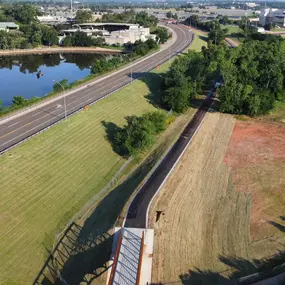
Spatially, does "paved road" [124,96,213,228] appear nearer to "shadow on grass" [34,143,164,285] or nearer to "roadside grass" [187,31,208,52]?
"shadow on grass" [34,143,164,285]

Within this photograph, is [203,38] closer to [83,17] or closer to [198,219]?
[83,17]

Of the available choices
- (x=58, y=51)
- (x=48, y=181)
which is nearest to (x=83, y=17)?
(x=58, y=51)

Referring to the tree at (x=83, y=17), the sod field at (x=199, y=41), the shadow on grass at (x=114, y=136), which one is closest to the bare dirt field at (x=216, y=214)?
the shadow on grass at (x=114, y=136)

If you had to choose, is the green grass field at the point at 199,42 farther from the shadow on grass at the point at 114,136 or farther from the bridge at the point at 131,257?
the bridge at the point at 131,257

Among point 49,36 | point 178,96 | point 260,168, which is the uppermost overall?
point 178,96

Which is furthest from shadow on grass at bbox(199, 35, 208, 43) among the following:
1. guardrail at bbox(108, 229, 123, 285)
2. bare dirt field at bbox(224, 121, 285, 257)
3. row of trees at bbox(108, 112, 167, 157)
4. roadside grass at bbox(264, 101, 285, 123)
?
guardrail at bbox(108, 229, 123, 285)

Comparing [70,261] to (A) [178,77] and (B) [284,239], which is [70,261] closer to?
(B) [284,239]
